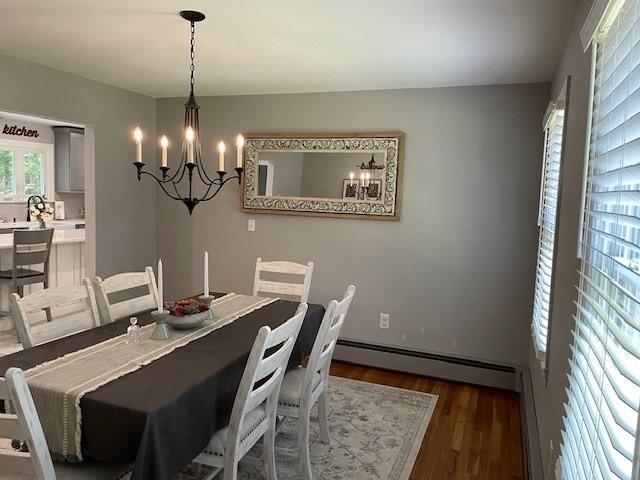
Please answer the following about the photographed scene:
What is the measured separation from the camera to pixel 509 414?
334 cm

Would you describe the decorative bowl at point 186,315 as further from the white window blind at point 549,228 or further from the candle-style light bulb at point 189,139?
the white window blind at point 549,228

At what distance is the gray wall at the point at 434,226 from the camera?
3670 mm

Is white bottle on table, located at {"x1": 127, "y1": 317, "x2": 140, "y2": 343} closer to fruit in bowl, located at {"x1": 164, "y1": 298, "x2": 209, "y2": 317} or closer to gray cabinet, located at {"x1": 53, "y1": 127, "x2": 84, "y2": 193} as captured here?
fruit in bowl, located at {"x1": 164, "y1": 298, "x2": 209, "y2": 317}

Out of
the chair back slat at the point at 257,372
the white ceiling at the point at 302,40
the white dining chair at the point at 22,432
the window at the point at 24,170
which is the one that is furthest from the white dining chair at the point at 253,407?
the window at the point at 24,170

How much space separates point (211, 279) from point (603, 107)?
3876 millimetres

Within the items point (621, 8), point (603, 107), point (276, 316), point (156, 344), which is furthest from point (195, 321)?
point (621, 8)

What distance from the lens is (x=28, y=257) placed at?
4.62 m

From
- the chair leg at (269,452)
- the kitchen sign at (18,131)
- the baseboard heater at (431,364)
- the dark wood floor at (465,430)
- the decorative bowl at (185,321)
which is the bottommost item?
the dark wood floor at (465,430)

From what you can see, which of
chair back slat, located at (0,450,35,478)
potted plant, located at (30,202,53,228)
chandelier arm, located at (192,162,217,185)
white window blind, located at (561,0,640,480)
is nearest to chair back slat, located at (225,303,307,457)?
chair back slat, located at (0,450,35,478)

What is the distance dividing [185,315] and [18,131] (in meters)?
6.71

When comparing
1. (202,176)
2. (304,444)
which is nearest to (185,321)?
(304,444)

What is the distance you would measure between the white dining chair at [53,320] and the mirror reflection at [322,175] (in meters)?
2.18

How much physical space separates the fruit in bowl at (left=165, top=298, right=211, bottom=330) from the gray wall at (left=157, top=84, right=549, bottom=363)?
1996 mm

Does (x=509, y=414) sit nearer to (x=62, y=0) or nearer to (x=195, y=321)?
(x=195, y=321)
